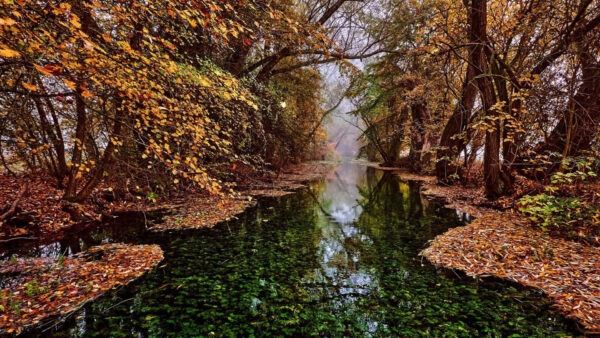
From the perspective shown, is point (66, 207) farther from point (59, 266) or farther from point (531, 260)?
point (531, 260)

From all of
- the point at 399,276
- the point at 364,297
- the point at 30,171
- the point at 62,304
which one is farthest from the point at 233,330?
the point at 30,171

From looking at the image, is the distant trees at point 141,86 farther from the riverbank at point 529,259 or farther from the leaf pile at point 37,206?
the riverbank at point 529,259

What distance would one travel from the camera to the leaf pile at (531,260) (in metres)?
3.95

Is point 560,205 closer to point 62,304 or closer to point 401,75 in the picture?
point 62,304

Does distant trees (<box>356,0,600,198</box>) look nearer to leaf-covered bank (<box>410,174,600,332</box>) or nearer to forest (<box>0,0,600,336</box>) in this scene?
forest (<box>0,0,600,336</box>)

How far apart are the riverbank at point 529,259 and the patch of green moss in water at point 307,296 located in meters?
0.33

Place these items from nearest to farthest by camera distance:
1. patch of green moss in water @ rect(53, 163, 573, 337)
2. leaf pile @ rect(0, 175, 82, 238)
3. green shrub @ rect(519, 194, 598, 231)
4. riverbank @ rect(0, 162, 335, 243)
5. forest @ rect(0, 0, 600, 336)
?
1. patch of green moss in water @ rect(53, 163, 573, 337)
2. forest @ rect(0, 0, 600, 336)
3. green shrub @ rect(519, 194, 598, 231)
4. riverbank @ rect(0, 162, 335, 243)
5. leaf pile @ rect(0, 175, 82, 238)

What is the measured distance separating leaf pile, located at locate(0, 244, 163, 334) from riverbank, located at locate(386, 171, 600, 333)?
6.60 metres

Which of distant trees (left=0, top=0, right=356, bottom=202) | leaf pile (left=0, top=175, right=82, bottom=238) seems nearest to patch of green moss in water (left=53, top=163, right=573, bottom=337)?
distant trees (left=0, top=0, right=356, bottom=202)

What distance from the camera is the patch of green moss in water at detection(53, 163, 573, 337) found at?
3.54 meters

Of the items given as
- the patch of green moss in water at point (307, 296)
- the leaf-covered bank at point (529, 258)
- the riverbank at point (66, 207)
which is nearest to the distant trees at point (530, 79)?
the leaf-covered bank at point (529, 258)

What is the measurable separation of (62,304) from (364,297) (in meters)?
4.79

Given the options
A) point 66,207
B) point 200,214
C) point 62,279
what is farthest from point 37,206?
point 62,279

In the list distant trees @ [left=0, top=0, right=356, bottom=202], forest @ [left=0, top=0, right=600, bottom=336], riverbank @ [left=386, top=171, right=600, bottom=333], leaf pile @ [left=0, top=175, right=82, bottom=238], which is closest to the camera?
distant trees @ [left=0, top=0, right=356, bottom=202]
